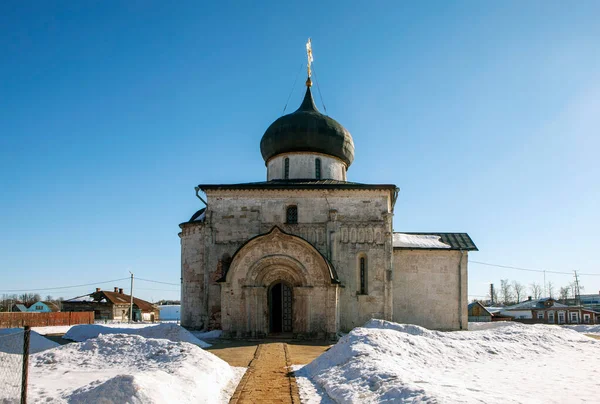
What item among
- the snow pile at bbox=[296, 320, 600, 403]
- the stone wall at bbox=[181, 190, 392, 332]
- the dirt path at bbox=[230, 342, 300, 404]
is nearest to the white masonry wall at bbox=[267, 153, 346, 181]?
the stone wall at bbox=[181, 190, 392, 332]

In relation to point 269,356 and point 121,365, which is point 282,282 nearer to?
point 269,356

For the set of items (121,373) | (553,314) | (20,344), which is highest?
(121,373)

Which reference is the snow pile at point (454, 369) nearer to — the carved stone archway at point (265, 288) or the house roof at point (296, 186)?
the carved stone archway at point (265, 288)

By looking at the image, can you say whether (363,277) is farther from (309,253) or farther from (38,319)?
(38,319)

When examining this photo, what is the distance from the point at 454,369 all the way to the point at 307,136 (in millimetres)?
15942

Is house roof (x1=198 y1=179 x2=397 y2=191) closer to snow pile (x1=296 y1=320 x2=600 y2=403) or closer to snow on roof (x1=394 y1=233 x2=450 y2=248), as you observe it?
snow on roof (x1=394 y1=233 x2=450 y2=248)

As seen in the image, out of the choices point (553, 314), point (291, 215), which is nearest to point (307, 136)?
point (291, 215)

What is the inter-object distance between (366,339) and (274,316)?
34.1ft

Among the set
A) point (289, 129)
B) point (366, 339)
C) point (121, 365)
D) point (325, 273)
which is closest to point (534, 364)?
point (366, 339)

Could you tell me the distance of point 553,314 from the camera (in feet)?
183

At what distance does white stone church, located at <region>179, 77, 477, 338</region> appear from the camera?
22000mm

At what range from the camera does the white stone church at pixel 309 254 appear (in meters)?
22.0

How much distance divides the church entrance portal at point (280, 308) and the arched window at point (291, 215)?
2.93m

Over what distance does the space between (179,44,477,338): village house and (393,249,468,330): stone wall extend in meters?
0.05
